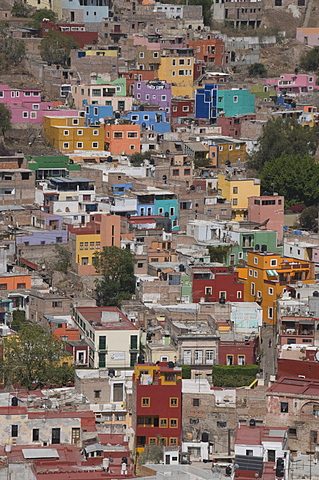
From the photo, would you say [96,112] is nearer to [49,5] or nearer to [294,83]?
[294,83]

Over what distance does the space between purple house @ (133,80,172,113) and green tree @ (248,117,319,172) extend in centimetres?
533


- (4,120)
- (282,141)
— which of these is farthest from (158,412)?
(4,120)

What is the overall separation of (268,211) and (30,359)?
1919 cm

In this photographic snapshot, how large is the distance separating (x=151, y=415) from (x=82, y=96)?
3511 cm

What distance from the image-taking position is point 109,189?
199 feet

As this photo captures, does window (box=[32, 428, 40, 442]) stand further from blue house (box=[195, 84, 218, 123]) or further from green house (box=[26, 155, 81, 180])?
blue house (box=[195, 84, 218, 123])

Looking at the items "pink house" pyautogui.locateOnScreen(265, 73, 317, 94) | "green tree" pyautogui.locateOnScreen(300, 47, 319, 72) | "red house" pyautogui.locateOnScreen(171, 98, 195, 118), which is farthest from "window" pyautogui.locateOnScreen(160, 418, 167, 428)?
"green tree" pyautogui.locateOnScreen(300, 47, 319, 72)

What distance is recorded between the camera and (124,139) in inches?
2680

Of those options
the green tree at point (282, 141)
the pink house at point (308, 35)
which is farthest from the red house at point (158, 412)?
the pink house at point (308, 35)

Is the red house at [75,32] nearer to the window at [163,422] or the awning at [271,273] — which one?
the awning at [271,273]

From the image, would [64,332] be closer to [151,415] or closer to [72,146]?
[151,415]

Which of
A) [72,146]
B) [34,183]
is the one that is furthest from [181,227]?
[72,146]

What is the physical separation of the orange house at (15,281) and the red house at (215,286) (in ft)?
16.1

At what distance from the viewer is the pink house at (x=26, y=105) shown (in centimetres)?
6950
